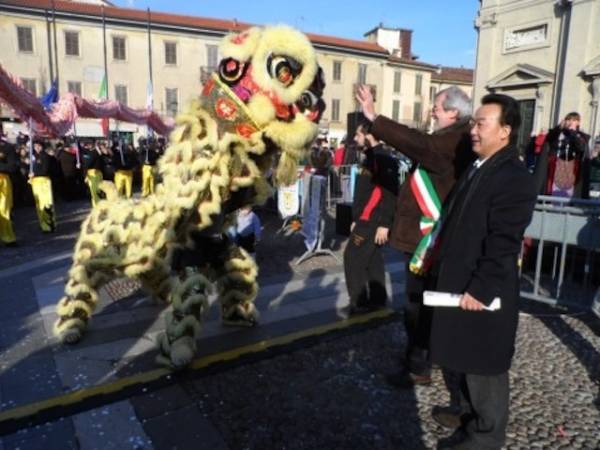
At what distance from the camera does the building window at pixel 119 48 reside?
34469mm

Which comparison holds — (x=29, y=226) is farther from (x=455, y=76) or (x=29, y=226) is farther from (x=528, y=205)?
(x=455, y=76)

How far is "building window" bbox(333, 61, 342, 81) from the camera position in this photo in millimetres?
41938

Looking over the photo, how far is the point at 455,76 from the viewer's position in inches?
2089

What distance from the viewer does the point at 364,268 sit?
443 cm

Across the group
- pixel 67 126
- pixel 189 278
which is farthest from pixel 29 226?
pixel 189 278

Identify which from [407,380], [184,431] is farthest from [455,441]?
[184,431]

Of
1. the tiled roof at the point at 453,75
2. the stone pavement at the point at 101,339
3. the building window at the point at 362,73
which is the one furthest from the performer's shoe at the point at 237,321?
the tiled roof at the point at 453,75

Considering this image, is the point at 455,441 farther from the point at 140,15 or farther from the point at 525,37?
the point at 140,15

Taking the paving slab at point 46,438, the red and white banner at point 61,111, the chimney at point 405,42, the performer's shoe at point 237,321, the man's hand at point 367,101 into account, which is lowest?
→ the paving slab at point 46,438

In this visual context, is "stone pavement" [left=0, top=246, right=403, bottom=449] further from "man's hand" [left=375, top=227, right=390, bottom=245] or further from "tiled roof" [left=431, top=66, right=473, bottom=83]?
"tiled roof" [left=431, top=66, right=473, bottom=83]

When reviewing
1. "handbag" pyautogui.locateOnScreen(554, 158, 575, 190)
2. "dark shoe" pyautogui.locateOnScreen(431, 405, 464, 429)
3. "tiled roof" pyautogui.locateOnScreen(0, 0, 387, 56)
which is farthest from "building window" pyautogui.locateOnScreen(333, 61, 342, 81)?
"dark shoe" pyautogui.locateOnScreen(431, 405, 464, 429)

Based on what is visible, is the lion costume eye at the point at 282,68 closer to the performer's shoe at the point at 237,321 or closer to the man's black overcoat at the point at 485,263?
the man's black overcoat at the point at 485,263

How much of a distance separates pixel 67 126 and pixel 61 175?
2.36 meters

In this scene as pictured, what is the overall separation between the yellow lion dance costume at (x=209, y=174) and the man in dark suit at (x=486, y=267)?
135cm
